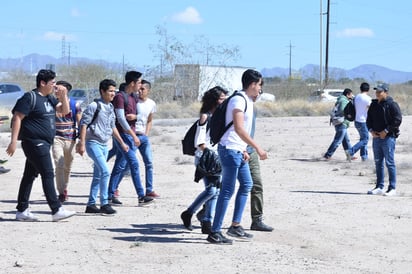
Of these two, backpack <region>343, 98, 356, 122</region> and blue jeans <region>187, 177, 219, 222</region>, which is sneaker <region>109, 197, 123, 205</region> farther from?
backpack <region>343, 98, 356, 122</region>

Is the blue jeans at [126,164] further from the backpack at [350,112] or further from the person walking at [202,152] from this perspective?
the backpack at [350,112]

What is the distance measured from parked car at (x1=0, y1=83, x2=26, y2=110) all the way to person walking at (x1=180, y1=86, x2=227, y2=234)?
28.2 m

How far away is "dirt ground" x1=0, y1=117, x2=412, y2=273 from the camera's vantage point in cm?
802

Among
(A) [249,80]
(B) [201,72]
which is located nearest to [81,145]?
(A) [249,80]

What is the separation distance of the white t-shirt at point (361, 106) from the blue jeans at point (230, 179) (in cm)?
903

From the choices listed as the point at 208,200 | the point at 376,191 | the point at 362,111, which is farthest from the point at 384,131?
the point at 362,111

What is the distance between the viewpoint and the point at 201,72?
44.7 meters

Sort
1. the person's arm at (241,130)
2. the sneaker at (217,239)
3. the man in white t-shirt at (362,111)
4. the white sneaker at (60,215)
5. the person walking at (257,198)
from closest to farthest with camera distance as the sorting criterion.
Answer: the person's arm at (241,130) → the sneaker at (217,239) → the person walking at (257,198) → the white sneaker at (60,215) → the man in white t-shirt at (362,111)

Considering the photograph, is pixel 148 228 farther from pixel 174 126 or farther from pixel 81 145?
pixel 174 126

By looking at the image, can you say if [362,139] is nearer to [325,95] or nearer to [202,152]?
[202,152]

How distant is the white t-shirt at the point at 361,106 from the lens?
57.4 feet

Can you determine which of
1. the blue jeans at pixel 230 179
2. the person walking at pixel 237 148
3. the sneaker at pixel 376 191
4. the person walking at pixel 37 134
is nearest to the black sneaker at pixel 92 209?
the person walking at pixel 37 134

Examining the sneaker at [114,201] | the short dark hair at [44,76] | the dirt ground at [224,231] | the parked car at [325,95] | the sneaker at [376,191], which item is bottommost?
the dirt ground at [224,231]

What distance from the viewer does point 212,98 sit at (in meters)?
9.44
